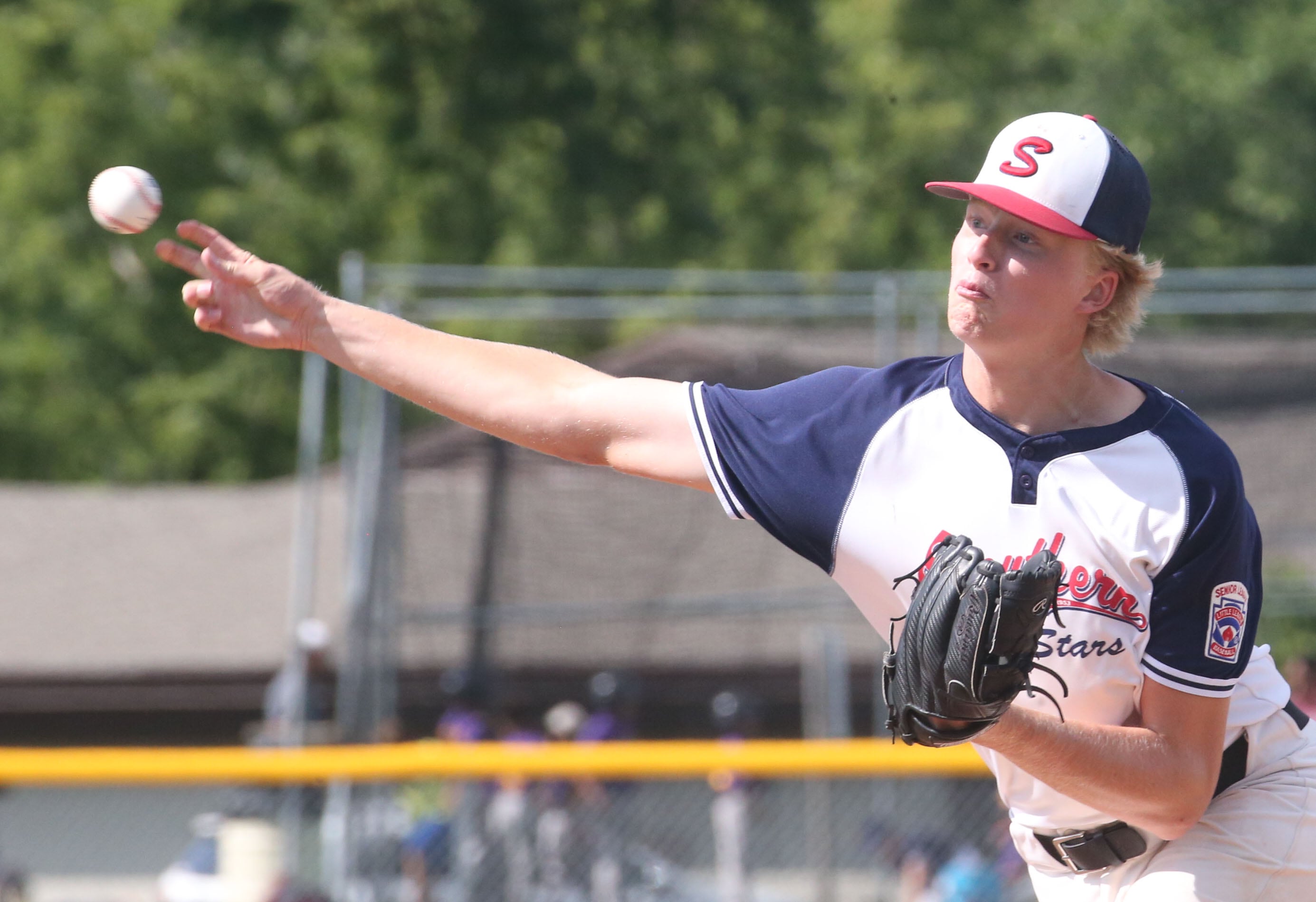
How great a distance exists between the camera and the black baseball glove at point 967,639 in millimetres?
2225

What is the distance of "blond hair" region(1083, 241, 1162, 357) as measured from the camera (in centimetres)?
268

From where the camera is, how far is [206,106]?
63.1 ft

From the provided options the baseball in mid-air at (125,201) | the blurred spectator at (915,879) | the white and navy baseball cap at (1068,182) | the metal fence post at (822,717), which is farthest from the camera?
the metal fence post at (822,717)

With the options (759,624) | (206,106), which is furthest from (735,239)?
(759,624)

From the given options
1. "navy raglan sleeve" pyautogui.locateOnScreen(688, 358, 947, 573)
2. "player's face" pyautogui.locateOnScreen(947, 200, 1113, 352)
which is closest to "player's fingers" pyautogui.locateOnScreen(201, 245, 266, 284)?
"navy raglan sleeve" pyautogui.locateOnScreen(688, 358, 947, 573)

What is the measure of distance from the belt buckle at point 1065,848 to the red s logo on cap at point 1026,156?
124 cm

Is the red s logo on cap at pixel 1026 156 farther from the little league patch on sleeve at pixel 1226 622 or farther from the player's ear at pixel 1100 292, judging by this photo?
the little league patch on sleeve at pixel 1226 622

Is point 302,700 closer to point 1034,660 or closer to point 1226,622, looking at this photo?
point 1034,660

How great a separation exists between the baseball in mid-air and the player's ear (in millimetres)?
1956

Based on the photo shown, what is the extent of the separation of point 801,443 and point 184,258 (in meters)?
1.23

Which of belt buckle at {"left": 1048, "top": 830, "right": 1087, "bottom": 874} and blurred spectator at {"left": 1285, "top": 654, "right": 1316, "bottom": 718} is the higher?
belt buckle at {"left": 1048, "top": 830, "right": 1087, "bottom": 874}

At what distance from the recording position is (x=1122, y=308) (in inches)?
108

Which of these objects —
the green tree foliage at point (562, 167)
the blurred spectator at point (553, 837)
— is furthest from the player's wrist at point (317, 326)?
the green tree foliage at point (562, 167)

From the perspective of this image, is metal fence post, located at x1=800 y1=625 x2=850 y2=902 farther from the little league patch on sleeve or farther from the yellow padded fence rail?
the little league patch on sleeve
